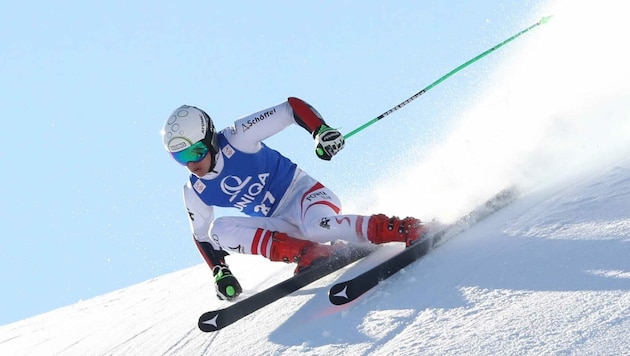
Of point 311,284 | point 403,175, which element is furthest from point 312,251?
point 403,175

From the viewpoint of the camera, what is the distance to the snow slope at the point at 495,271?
337 cm

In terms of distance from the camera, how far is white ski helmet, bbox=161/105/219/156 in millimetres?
5281

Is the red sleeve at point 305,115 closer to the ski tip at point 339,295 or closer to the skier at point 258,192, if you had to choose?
the skier at point 258,192

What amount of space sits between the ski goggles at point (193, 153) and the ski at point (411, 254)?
1450mm

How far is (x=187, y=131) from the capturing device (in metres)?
5.28

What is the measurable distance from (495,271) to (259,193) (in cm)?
213

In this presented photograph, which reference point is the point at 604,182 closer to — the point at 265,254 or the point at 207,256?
the point at 265,254

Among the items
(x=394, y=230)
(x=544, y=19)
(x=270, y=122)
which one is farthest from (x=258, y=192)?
(x=544, y=19)

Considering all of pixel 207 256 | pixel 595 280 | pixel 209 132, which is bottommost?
pixel 595 280

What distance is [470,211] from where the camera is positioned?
5.14 m

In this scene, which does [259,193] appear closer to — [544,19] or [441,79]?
[441,79]

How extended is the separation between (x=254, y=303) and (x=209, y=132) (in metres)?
1.22

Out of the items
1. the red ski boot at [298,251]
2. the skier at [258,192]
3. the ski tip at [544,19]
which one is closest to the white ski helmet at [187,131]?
the skier at [258,192]

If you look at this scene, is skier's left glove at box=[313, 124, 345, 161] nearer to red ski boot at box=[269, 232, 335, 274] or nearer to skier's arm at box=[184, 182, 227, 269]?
red ski boot at box=[269, 232, 335, 274]
